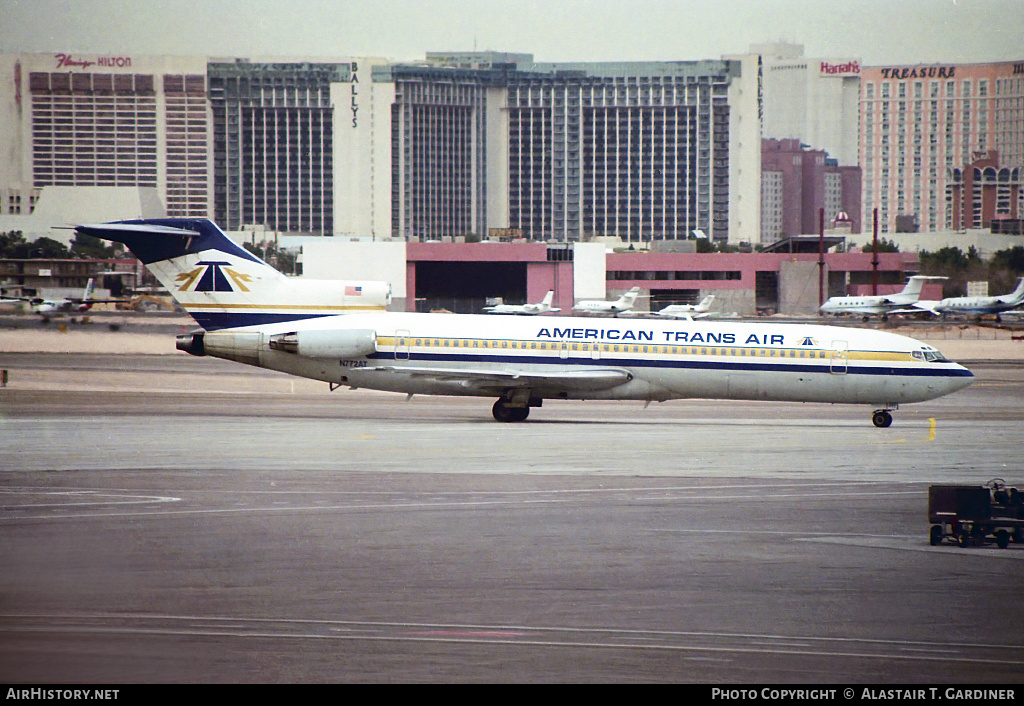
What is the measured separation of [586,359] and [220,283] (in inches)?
459

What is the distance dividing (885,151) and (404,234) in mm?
96296

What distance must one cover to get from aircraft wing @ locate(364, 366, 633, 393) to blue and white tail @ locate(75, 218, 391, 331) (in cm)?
397

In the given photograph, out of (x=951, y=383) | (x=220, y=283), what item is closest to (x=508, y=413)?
(x=220, y=283)

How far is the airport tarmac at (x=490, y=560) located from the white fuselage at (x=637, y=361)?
4.00 metres

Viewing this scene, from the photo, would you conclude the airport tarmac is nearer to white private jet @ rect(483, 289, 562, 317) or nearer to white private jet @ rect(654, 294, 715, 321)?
white private jet @ rect(483, 289, 562, 317)

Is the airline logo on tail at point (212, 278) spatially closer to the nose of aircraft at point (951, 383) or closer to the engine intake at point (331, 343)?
the engine intake at point (331, 343)

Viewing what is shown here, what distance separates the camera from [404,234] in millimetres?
141000

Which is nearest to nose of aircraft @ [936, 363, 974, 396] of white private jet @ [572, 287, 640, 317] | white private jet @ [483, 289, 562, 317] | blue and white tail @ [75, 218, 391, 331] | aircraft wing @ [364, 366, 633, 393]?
aircraft wing @ [364, 366, 633, 393]

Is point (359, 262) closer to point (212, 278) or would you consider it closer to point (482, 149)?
point (212, 278)

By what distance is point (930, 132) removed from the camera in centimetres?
15900

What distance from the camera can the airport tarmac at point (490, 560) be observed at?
10.6 m

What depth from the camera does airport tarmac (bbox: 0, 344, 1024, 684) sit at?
1058 centimetres

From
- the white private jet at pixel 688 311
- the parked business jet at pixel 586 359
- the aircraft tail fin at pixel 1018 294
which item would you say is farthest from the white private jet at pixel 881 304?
the parked business jet at pixel 586 359

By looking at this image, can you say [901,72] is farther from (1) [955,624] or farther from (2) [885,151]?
(1) [955,624]
